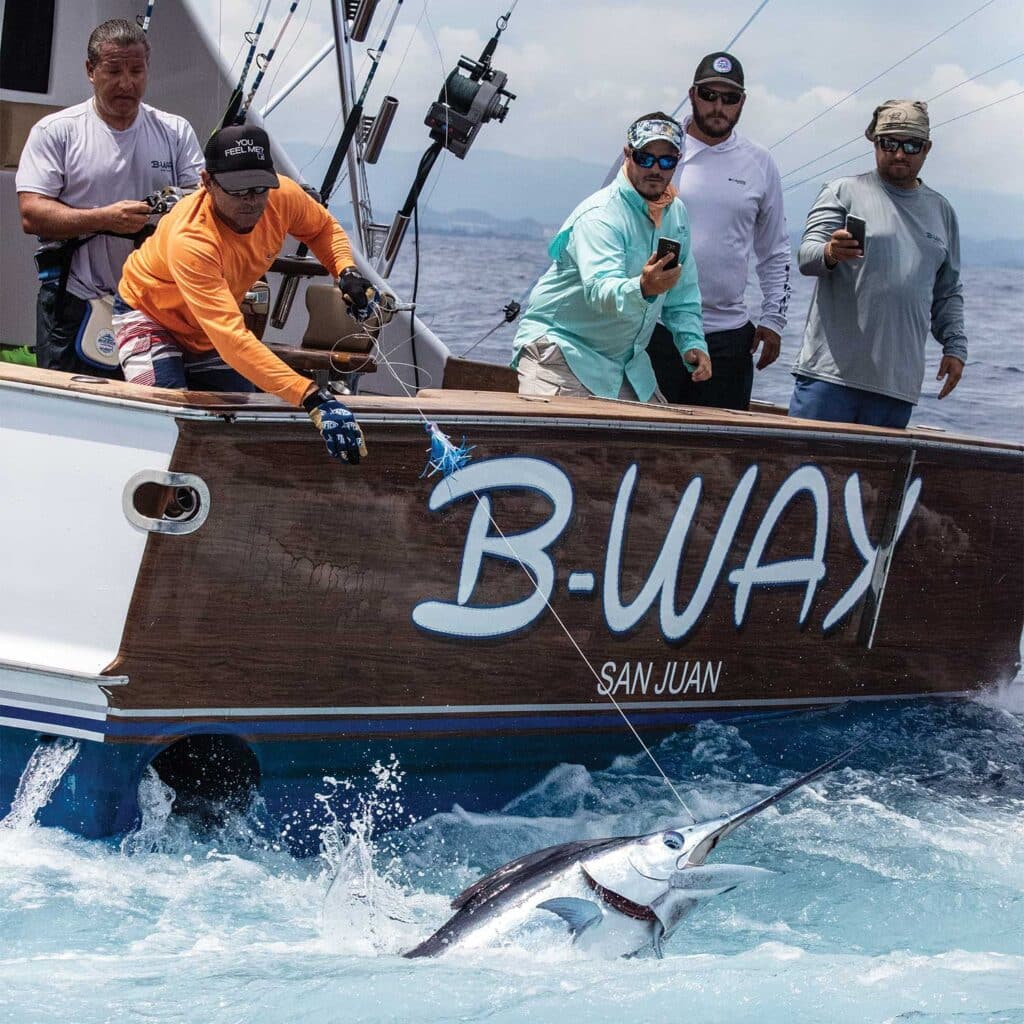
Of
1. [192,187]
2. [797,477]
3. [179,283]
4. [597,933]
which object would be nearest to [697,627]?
[797,477]

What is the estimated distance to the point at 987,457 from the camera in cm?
543

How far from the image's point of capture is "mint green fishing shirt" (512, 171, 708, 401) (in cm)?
500

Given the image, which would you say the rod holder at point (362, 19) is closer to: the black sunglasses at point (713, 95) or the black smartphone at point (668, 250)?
the black sunglasses at point (713, 95)

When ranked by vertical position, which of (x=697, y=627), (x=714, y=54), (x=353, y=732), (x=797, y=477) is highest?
(x=714, y=54)

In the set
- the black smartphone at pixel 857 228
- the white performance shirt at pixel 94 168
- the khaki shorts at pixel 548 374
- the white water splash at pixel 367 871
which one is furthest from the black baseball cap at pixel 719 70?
the white water splash at pixel 367 871

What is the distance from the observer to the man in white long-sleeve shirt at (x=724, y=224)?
19.4ft

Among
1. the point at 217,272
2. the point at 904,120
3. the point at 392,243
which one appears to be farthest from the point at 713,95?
the point at 217,272

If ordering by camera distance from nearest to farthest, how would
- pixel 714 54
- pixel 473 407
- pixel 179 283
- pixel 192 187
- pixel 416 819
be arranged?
pixel 179 283 → pixel 473 407 → pixel 416 819 → pixel 192 187 → pixel 714 54

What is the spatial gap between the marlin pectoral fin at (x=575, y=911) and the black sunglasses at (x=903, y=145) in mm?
3338

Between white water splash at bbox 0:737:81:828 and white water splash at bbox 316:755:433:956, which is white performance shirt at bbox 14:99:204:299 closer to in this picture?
white water splash at bbox 0:737:81:828

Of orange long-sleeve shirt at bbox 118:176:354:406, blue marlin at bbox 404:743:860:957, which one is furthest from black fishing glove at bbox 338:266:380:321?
blue marlin at bbox 404:743:860:957

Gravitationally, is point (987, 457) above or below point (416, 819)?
above

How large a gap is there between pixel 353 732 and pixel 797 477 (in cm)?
167

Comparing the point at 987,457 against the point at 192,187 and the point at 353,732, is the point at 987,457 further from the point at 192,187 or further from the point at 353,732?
the point at 192,187
